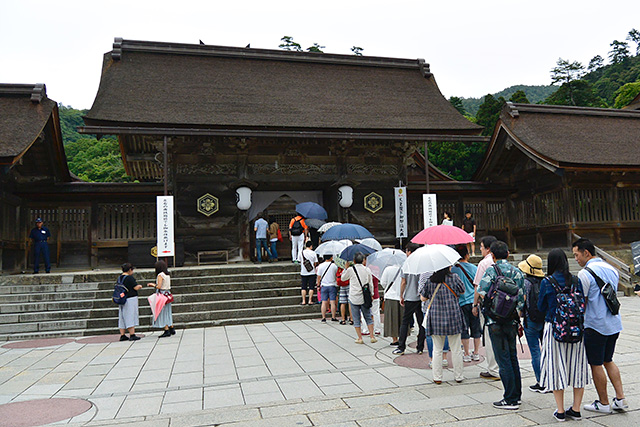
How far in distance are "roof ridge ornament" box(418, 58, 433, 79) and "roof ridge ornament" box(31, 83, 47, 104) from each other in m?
14.2

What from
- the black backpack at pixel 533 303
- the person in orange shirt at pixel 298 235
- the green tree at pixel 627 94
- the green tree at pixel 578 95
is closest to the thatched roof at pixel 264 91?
the person in orange shirt at pixel 298 235

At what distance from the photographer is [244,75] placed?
667 inches

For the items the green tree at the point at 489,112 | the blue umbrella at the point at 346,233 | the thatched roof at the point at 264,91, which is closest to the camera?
the blue umbrella at the point at 346,233

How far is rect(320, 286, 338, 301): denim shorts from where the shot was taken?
9617 mm

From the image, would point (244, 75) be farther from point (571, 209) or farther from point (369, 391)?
point (369, 391)

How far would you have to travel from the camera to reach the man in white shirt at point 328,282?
9516 mm

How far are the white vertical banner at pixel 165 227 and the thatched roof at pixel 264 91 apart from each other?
259cm

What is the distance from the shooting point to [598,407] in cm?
426

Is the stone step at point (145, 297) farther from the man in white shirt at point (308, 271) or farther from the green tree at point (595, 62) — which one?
the green tree at point (595, 62)

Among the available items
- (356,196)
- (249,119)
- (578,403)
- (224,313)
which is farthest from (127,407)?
(356,196)

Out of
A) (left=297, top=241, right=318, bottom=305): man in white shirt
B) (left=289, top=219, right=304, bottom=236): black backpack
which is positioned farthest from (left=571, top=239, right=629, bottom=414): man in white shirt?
(left=289, top=219, right=304, bottom=236): black backpack

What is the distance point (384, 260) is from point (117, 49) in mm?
13524

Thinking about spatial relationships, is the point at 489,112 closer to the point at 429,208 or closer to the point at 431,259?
the point at 429,208

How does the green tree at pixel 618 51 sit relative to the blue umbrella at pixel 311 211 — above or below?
above
